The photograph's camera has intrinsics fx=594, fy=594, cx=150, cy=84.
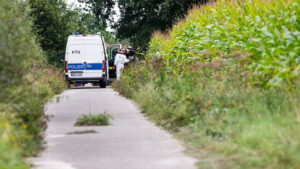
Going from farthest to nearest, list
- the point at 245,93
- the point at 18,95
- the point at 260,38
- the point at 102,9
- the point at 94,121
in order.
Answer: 1. the point at 102,9
2. the point at 94,121
3. the point at 260,38
4. the point at 245,93
5. the point at 18,95

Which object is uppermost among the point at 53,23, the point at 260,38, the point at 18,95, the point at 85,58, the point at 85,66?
the point at 53,23

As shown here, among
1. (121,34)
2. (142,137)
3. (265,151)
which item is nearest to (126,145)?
(142,137)

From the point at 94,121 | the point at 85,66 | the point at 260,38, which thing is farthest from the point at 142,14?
the point at 260,38

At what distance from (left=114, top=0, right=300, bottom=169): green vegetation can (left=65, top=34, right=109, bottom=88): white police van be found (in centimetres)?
1361

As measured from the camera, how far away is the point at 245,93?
9.80 metres

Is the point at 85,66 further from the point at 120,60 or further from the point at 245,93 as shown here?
the point at 245,93

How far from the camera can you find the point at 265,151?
6906 millimetres

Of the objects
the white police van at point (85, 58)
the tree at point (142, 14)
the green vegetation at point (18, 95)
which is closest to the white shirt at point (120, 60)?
the white police van at point (85, 58)

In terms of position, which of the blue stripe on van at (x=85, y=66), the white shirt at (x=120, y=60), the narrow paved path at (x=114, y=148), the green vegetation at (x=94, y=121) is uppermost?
the white shirt at (x=120, y=60)

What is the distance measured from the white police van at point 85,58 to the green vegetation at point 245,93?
1361 cm

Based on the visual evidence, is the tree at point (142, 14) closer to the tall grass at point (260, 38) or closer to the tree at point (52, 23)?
the tree at point (52, 23)

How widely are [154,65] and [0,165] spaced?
36.7 ft

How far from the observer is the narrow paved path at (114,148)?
25.5ft

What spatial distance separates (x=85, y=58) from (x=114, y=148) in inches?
773
